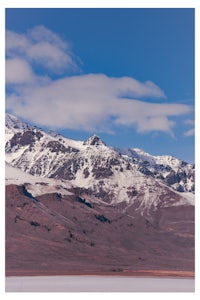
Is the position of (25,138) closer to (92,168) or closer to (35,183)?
(92,168)

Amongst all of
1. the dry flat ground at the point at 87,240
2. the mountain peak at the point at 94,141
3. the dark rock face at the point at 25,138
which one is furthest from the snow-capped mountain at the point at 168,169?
the dry flat ground at the point at 87,240

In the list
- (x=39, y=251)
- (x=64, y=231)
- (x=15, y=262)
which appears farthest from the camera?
(x=64, y=231)

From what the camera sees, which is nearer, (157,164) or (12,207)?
(12,207)

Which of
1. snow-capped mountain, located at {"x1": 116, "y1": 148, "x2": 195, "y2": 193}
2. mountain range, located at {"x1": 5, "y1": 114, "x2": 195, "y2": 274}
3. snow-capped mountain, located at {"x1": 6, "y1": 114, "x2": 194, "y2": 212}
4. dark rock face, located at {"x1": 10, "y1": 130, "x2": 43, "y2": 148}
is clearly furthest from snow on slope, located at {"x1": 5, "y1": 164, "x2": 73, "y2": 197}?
snow-capped mountain, located at {"x1": 116, "y1": 148, "x2": 195, "y2": 193}

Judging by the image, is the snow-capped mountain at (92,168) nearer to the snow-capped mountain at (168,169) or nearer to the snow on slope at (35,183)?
the snow-capped mountain at (168,169)
